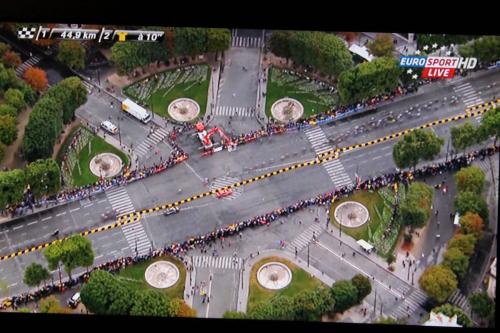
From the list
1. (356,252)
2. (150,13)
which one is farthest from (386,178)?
(150,13)

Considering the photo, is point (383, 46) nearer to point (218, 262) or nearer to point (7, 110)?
point (218, 262)

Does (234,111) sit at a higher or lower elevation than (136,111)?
higher

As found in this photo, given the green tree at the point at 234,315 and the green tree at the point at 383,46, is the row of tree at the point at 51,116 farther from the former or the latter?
the green tree at the point at 383,46

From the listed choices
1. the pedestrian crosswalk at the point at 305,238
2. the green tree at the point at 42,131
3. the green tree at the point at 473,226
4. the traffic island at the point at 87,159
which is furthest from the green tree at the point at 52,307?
the green tree at the point at 473,226

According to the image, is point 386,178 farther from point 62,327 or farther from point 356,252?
point 62,327

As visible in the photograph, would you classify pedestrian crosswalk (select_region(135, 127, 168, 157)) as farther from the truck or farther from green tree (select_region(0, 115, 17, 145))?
green tree (select_region(0, 115, 17, 145))

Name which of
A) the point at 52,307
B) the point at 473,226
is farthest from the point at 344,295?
the point at 52,307

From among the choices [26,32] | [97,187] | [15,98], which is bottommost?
[97,187]
